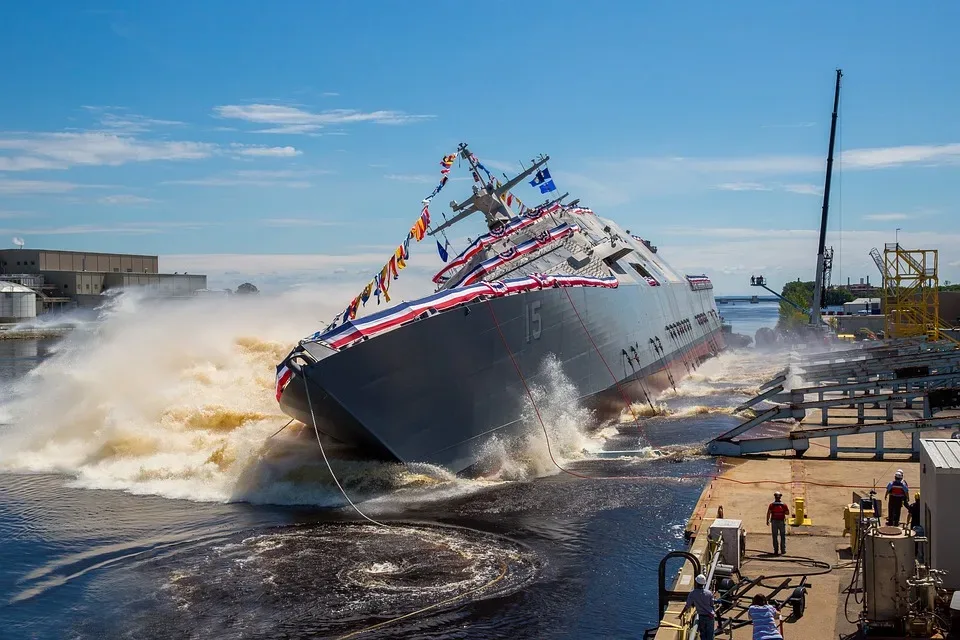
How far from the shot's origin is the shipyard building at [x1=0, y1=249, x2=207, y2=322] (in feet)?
308

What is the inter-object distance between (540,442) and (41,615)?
40.6 ft

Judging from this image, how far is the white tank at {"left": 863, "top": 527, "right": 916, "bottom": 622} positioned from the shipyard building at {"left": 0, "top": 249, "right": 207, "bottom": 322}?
90421mm

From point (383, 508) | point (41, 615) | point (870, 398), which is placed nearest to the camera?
point (41, 615)

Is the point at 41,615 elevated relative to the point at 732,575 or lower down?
lower down

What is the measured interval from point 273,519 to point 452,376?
4.81m

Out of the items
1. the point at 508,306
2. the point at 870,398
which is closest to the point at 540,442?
the point at 508,306

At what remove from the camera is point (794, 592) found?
10.3 metres

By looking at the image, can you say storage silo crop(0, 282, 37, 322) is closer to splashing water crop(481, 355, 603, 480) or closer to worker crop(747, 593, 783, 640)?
splashing water crop(481, 355, 603, 480)

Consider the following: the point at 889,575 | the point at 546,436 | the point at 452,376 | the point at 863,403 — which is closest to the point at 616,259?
the point at 546,436

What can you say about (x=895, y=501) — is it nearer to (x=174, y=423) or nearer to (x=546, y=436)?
(x=546, y=436)

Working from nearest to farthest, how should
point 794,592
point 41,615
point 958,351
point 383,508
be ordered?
1. point 794,592
2. point 41,615
3. point 383,508
4. point 958,351

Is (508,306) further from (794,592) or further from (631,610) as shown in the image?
(794,592)

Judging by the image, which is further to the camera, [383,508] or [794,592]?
[383,508]

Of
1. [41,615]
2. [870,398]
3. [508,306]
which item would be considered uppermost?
[508,306]
